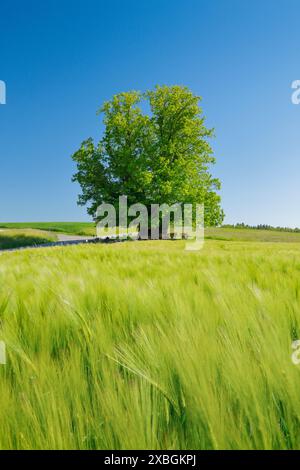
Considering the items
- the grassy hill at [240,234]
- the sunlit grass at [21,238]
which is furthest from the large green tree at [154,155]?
the grassy hill at [240,234]

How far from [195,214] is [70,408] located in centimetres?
2877

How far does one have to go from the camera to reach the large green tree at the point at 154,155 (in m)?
27.6

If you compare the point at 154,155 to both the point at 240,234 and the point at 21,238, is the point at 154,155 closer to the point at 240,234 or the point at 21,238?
the point at 21,238

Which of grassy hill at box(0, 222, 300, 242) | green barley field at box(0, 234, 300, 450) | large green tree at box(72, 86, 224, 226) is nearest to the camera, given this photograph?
green barley field at box(0, 234, 300, 450)

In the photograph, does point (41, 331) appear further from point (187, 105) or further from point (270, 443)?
point (187, 105)

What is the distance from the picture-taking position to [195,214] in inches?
1152

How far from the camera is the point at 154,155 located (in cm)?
2819

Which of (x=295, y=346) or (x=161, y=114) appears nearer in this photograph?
(x=295, y=346)

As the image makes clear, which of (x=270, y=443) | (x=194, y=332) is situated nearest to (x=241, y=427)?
(x=270, y=443)

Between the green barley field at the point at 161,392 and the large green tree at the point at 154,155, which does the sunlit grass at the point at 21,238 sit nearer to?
the large green tree at the point at 154,155

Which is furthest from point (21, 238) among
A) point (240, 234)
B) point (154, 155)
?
point (240, 234)

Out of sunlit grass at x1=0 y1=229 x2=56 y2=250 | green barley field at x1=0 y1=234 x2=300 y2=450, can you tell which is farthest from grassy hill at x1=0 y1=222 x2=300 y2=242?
green barley field at x1=0 y1=234 x2=300 y2=450

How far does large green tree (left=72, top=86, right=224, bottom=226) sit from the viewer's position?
27562mm

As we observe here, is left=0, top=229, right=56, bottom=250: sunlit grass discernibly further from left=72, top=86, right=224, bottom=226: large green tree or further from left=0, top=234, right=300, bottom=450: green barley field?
left=0, top=234, right=300, bottom=450: green barley field
